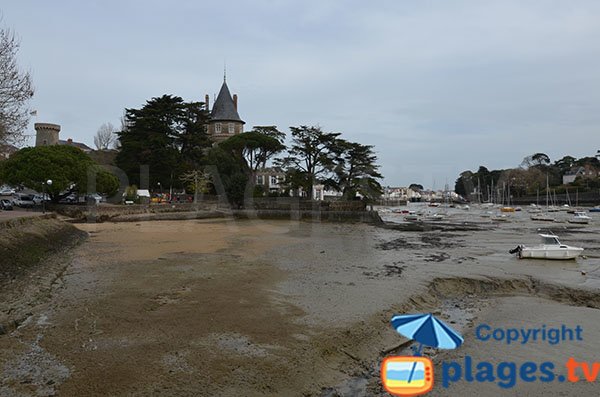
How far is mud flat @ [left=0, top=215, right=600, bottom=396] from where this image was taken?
18.7 feet

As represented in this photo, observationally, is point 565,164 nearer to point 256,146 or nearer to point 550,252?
point 256,146

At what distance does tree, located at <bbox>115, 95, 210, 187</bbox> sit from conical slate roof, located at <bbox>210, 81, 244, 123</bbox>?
11.0 meters

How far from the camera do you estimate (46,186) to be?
99.0ft

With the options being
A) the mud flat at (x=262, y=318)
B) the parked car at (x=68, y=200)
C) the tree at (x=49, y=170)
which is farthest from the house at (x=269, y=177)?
the mud flat at (x=262, y=318)

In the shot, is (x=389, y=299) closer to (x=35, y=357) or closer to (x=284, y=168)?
(x=35, y=357)

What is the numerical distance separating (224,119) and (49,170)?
3573 centimetres

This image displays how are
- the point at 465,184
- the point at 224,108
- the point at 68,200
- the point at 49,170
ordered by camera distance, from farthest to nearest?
the point at 465,184, the point at 224,108, the point at 68,200, the point at 49,170

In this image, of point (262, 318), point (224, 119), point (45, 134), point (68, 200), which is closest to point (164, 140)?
point (68, 200)

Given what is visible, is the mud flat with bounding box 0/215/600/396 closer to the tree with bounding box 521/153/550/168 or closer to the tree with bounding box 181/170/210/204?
the tree with bounding box 181/170/210/204

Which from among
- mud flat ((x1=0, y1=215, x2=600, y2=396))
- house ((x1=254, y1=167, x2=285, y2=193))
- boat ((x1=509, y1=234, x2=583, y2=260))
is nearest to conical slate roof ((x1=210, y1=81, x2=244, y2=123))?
house ((x1=254, y1=167, x2=285, y2=193))

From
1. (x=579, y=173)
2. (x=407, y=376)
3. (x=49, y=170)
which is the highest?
(x=579, y=173)

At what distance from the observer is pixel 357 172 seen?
46656 millimetres

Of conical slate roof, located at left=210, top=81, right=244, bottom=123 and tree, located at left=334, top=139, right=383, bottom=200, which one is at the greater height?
conical slate roof, located at left=210, top=81, right=244, bottom=123

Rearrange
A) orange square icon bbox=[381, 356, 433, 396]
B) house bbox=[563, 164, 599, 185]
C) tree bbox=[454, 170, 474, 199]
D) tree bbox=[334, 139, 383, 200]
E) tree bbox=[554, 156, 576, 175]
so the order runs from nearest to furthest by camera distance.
→ 1. orange square icon bbox=[381, 356, 433, 396]
2. tree bbox=[334, 139, 383, 200]
3. house bbox=[563, 164, 599, 185]
4. tree bbox=[554, 156, 576, 175]
5. tree bbox=[454, 170, 474, 199]
